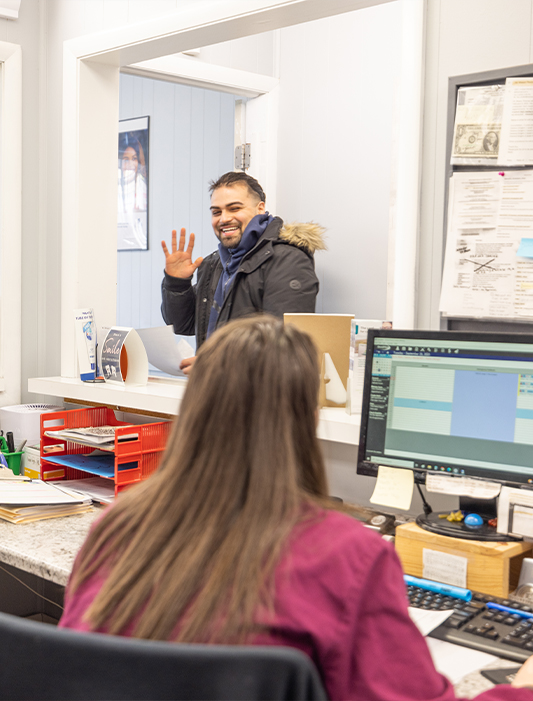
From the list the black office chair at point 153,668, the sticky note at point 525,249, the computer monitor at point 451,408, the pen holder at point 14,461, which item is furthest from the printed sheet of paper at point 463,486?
the pen holder at point 14,461

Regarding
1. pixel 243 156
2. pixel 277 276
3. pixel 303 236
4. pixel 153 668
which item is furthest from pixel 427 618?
pixel 243 156

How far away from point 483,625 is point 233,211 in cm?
194

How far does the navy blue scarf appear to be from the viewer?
2.67 meters

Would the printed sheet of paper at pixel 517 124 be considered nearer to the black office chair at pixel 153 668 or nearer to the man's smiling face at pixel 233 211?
the black office chair at pixel 153 668

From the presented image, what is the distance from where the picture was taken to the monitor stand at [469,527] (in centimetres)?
132

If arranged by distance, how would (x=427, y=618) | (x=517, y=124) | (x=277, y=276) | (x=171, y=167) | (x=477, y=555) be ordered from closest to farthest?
(x=427, y=618) < (x=477, y=555) < (x=517, y=124) < (x=277, y=276) < (x=171, y=167)

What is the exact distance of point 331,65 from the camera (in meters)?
3.32

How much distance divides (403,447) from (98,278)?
141cm

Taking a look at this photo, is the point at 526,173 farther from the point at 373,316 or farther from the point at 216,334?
the point at 373,316

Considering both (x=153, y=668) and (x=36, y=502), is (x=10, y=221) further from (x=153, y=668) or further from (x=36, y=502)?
(x=153, y=668)

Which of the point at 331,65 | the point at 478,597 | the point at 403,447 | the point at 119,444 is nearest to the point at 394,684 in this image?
the point at 478,597

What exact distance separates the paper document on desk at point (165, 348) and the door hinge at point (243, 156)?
56.9 inches

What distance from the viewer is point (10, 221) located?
98.5 inches

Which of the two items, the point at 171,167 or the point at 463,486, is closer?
the point at 463,486
